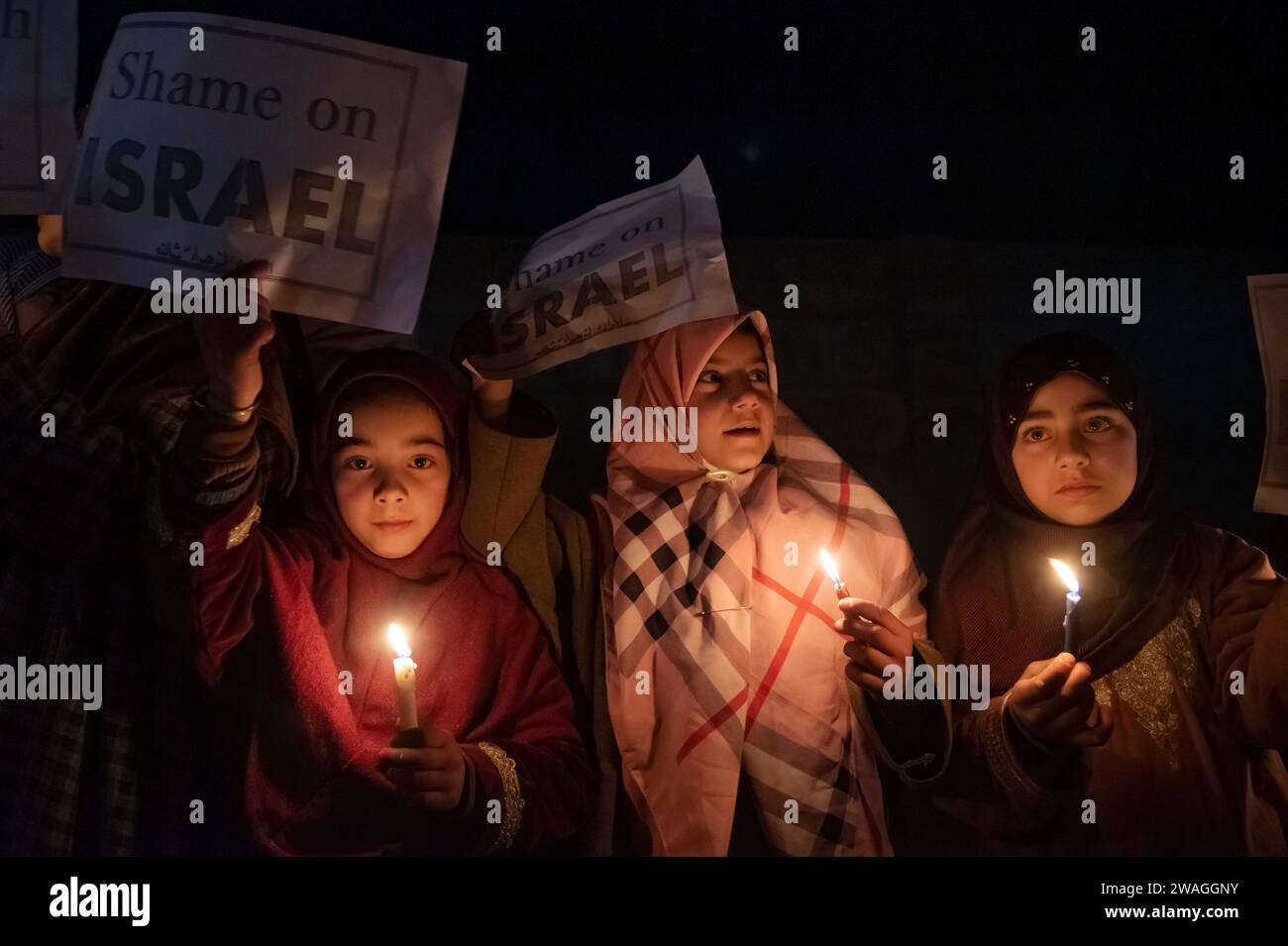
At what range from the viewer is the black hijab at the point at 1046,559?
10.2 ft

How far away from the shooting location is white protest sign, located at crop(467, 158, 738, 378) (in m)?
3.17

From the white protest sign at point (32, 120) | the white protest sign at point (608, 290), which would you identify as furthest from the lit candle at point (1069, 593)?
the white protest sign at point (32, 120)

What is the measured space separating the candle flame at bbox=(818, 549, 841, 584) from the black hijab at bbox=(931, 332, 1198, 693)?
0.26 metres

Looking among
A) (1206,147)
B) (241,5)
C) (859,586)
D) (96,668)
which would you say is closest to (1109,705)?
(859,586)

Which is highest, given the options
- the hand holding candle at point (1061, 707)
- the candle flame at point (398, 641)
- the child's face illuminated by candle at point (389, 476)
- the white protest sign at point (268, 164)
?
the white protest sign at point (268, 164)

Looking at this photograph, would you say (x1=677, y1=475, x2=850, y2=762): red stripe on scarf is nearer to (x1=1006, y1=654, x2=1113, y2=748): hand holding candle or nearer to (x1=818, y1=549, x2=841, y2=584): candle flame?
(x1=818, y1=549, x2=841, y2=584): candle flame

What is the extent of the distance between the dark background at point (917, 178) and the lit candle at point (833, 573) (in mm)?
215

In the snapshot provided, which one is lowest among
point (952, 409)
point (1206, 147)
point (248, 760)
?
point (248, 760)

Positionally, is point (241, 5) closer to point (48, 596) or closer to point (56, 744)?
point (48, 596)

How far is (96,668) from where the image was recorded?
3023 mm

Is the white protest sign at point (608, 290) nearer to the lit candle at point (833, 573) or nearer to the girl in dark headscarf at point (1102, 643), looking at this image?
the lit candle at point (833, 573)

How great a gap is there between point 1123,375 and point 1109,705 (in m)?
0.73

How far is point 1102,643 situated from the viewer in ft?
10.1

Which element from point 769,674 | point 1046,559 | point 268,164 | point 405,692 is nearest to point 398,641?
point 405,692
